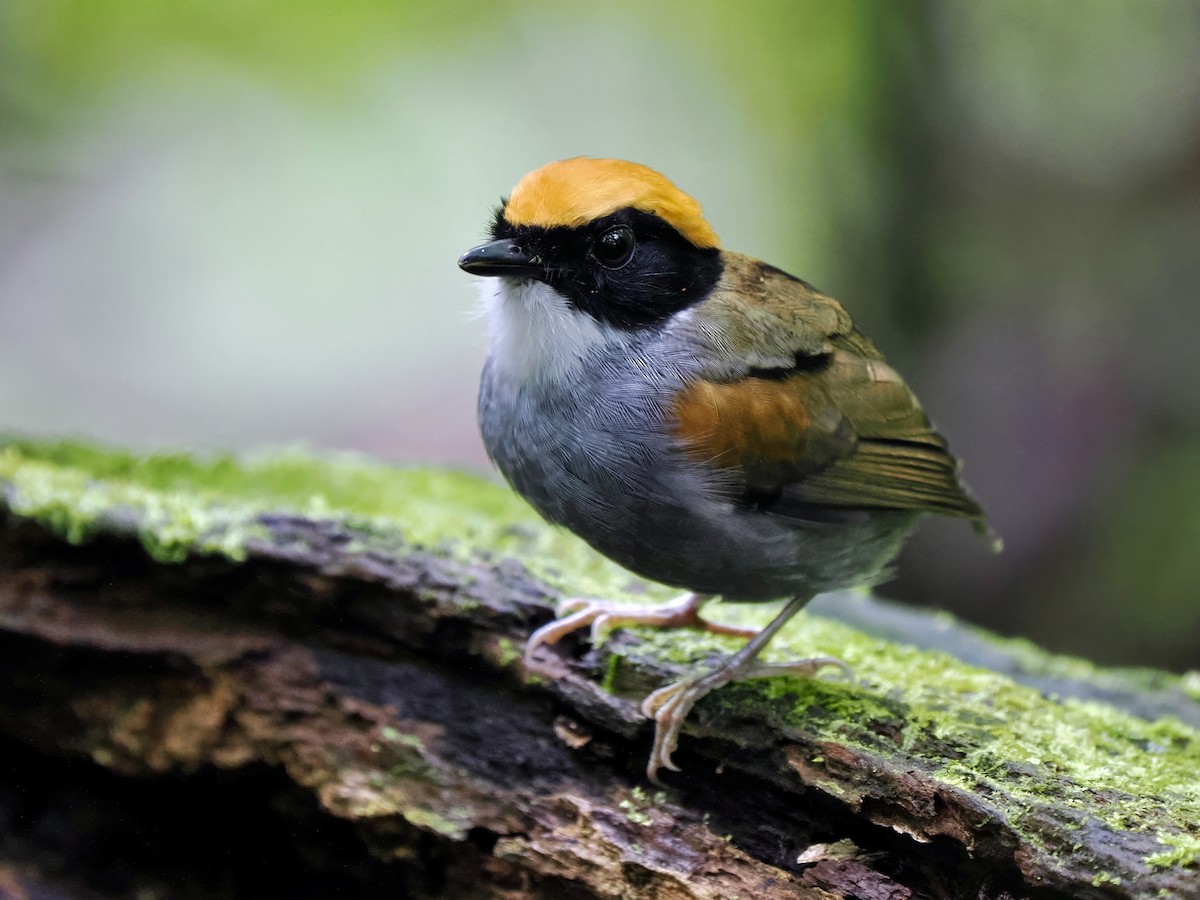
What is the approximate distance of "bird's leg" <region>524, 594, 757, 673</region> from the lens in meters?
2.99

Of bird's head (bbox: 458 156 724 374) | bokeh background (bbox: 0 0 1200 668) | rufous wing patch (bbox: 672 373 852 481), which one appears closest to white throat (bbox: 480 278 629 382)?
bird's head (bbox: 458 156 724 374)

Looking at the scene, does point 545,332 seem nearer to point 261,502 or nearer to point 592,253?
point 592,253

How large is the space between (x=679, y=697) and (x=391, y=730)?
2.98 ft

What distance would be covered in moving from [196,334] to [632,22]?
4.39 m

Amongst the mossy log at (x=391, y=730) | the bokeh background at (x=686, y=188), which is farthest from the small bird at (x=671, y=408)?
the bokeh background at (x=686, y=188)

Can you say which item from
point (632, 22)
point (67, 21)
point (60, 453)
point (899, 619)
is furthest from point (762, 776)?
point (67, 21)

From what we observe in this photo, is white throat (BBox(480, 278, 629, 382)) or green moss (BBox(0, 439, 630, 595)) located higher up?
white throat (BBox(480, 278, 629, 382))

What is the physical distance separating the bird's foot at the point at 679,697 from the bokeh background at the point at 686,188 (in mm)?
2716

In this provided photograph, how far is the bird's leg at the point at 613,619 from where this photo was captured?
118 inches

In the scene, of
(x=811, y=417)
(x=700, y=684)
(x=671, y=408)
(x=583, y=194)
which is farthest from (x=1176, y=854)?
(x=583, y=194)

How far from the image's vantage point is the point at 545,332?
2768mm

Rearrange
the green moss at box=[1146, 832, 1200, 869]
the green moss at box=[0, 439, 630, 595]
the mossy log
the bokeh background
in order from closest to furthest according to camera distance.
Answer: the green moss at box=[1146, 832, 1200, 869] < the mossy log < the green moss at box=[0, 439, 630, 595] < the bokeh background

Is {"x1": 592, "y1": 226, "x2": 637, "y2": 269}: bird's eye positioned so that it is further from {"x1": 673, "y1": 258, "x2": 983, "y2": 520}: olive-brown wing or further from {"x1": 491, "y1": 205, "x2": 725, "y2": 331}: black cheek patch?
{"x1": 673, "y1": 258, "x2": 983, "y2": 520}: olive-brown wing

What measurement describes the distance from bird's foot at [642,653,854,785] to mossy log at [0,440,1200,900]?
0.05 meters
